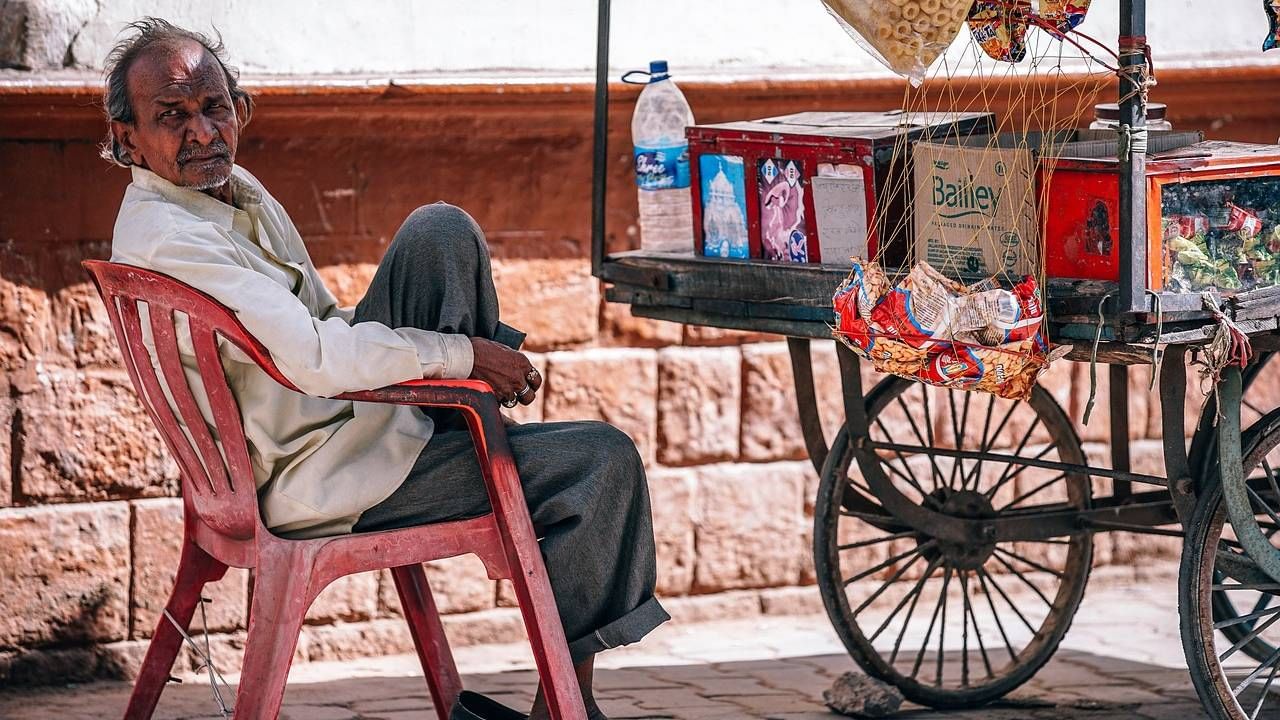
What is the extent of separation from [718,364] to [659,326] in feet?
0.77

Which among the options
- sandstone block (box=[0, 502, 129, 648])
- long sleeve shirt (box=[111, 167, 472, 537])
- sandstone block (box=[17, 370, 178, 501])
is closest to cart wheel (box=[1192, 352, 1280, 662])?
long sleeve shirt (box=[111, 167, 472, 537])

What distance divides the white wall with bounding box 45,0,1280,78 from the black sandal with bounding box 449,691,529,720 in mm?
1950

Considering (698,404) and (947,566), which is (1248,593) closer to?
(947,566)

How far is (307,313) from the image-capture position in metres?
3.08

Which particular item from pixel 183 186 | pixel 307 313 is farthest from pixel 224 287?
pixel 183 186

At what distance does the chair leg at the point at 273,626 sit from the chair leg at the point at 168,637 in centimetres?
43

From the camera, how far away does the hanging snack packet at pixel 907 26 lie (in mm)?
3195

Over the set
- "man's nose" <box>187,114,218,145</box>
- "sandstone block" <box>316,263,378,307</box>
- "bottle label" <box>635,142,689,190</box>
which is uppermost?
"man's nose" <box>187,114,218,145</box>

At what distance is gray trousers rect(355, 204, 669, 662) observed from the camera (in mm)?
3252

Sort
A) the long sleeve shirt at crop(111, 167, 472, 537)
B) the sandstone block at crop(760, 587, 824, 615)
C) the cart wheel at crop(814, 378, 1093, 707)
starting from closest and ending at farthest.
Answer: the long sleeve shirt at crop(111, 167, 472, 537) → the cart wheel at crop(814, 378, 1093, 707) → the sandstone block at crop(760, 587, 824, 615)

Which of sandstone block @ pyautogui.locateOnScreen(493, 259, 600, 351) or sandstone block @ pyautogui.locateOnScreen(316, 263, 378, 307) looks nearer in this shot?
sandstone block @ pyautogui.locateOnScreen(316, 263, 378, 307)

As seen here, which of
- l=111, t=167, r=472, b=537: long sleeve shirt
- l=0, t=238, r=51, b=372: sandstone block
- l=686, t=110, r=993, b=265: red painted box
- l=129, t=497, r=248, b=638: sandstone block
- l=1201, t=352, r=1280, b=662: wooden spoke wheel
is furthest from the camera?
l=129, t=497, r=248, b=638: sandstone block

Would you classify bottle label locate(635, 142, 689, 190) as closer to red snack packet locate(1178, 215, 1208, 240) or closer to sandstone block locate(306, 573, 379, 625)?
red snack packet locate(1178, 215, 1208, 240)

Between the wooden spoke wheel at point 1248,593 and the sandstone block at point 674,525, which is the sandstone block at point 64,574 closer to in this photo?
the sandstone block at point 674,525
